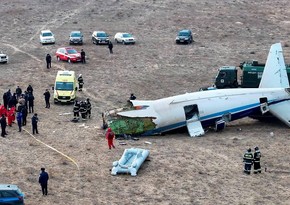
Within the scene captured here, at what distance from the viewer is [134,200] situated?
91.7 feet

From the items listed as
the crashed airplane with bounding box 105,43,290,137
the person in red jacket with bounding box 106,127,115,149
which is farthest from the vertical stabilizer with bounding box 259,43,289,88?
the person in red jacket with bounding box 106,127,115,149

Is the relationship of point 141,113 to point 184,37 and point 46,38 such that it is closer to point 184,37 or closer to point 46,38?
point 184,37

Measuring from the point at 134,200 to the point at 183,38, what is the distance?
1606 inches

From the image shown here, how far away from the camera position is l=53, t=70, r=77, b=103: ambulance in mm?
45125

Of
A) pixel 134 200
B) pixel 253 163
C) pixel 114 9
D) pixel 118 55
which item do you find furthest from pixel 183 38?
pixel 134 200

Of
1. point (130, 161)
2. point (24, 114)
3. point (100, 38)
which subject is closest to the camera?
A: point (130, 161)

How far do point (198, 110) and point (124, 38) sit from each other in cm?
2986

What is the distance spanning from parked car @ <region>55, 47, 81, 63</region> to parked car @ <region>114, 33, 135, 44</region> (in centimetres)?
847

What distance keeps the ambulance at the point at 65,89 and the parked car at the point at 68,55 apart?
40.8 feet

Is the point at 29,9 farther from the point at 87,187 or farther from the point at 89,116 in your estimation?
the point at 87,187

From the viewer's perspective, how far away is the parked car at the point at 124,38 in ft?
219

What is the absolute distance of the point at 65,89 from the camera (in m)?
45.4

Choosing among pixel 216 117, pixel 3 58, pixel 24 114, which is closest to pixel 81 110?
pixel 24 114

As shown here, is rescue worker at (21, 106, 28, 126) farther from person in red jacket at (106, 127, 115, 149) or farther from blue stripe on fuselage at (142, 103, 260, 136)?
blue stripe on fuselage at (142, 103, 260, 136)
